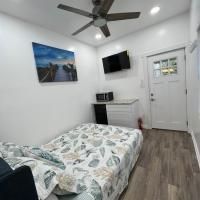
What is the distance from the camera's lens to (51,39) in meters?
2.79

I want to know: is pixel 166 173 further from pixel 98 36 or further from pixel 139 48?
pixel 98 36

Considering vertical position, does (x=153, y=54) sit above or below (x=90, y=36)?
below

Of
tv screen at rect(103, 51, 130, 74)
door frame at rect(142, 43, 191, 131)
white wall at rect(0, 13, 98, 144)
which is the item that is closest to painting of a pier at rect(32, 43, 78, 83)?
white wall at rect(0, 13, 98, 144)

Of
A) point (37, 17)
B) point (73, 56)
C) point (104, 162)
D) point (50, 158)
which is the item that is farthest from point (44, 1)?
point (104, 162)

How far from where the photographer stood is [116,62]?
3.65 m

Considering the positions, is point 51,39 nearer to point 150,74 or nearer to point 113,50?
point 113,50

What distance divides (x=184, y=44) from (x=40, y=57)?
3.13 metres

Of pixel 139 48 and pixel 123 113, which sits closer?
pixel 123 113

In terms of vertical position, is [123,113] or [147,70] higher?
[147,70]

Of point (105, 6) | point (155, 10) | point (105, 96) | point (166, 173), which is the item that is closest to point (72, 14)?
point (105, 6)

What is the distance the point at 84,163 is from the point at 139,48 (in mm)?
3122

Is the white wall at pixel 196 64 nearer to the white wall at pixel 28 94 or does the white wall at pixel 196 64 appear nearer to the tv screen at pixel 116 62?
the tv screen at pixel 116 62

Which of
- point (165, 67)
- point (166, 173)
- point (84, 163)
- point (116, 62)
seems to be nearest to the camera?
point (84, 163)

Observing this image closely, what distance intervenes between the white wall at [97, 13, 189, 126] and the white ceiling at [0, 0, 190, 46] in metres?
0.20
